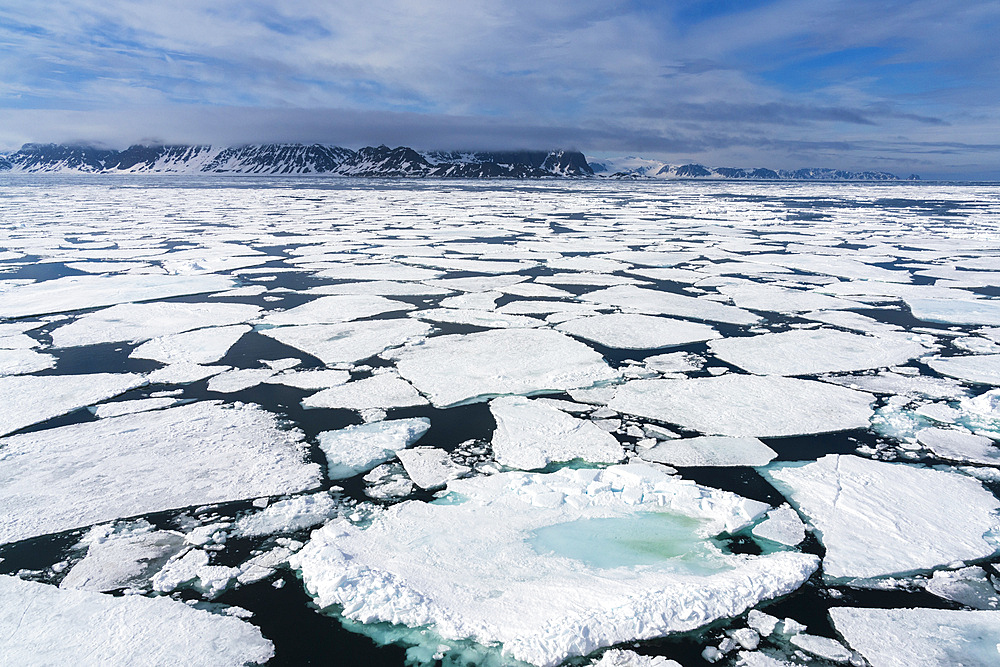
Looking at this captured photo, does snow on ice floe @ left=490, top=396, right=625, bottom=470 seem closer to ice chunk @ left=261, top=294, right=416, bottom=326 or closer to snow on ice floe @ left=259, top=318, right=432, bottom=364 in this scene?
snow on ice floe @ left=259, top=318, right=432, bottom=364

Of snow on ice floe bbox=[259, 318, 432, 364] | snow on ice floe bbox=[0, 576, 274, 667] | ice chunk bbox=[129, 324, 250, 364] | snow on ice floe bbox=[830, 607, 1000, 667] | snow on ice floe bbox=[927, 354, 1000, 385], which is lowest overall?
snow on ice floe bbox=[0, 576, 274, 667]

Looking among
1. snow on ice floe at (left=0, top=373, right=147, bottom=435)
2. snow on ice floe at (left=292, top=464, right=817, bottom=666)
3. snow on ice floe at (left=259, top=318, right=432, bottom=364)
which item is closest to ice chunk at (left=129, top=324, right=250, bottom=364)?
snow on ice floe at (left=259, top=318, right=432, bottom=364)

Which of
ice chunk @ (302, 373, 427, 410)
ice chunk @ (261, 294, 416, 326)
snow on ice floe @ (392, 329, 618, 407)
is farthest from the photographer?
ice chunk @ (261, 294, 416, 326)

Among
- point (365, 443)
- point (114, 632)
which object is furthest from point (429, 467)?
point (114, 632)

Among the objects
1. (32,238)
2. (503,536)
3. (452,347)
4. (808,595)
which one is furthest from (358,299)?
(32,238)

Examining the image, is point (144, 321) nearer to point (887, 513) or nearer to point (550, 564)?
point (550, 564)

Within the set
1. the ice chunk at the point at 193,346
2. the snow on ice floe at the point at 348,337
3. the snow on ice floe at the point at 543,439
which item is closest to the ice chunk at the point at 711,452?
the snow on ice floe at the point at 543,439

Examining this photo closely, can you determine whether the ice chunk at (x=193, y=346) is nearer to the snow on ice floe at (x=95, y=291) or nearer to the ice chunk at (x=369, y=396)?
the ice chunk at (x=369, y=396)
